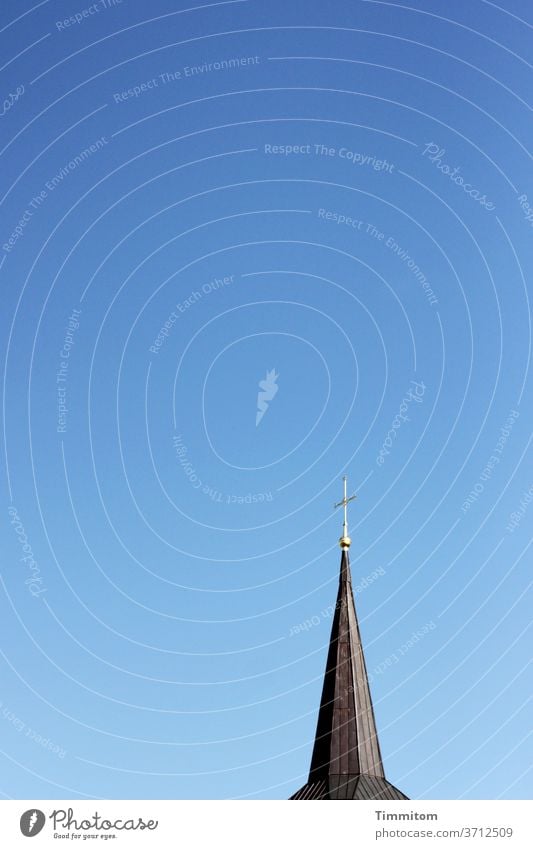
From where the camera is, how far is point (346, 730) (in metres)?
44.0
